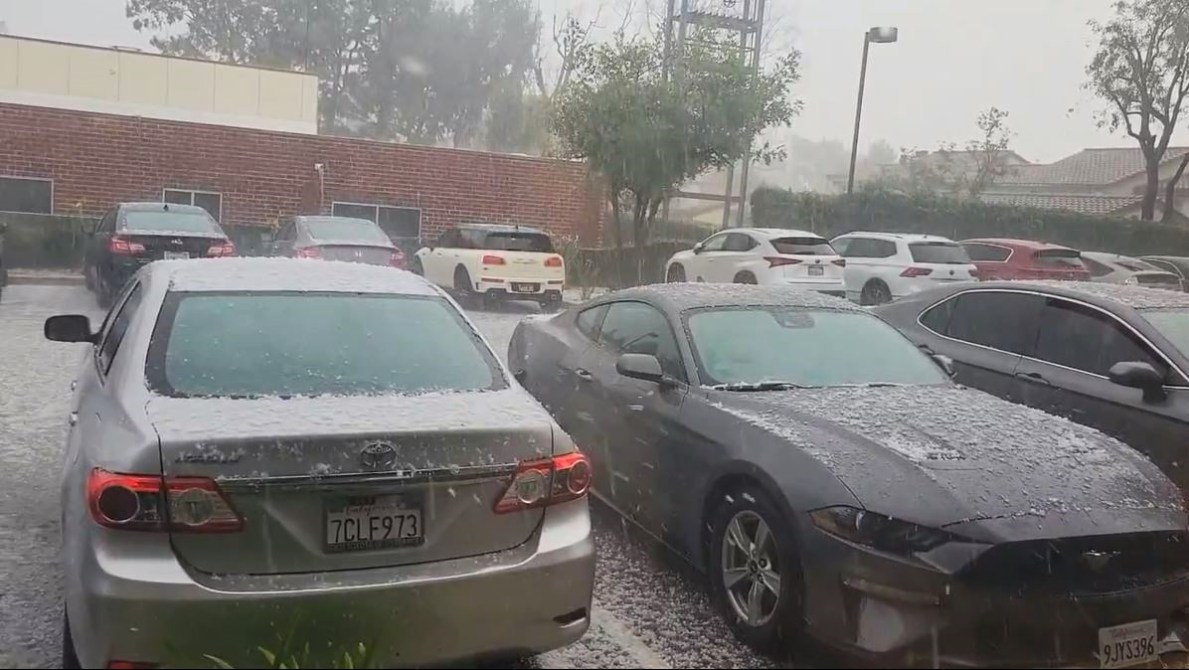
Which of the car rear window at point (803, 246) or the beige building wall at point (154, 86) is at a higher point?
the beige building wall at point (154, 86)

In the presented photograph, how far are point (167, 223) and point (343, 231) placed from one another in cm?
262

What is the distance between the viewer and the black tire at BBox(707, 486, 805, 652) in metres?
3.76

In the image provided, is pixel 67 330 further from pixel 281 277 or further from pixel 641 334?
pixel 641 334

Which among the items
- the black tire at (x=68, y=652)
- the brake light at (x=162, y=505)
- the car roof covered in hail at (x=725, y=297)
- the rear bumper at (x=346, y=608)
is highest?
the car roof covered in hail at (x=725, y=297)

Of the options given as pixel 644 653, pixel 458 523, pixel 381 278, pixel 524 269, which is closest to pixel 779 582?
pixel 644 653

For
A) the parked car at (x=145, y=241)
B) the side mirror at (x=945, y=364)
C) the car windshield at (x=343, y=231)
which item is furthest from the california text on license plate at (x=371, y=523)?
the car windshield at (x=343, y=231)

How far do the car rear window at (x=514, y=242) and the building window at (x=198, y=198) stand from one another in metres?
8.92

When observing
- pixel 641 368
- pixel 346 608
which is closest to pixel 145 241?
pixel 641 368

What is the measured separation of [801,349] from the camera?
5199 millimetres

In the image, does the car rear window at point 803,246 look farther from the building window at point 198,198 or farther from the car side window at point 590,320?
the building window at point 198,198

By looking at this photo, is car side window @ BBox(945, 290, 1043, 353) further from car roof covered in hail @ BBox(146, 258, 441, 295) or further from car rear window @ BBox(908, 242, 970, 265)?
car rear window @ BBox(908, 242, 970, 265)

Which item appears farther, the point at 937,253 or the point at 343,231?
the point at 937,253

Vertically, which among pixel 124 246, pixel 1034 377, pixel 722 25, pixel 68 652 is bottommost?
pixel 68 652

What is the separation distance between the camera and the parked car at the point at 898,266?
53.4ft
